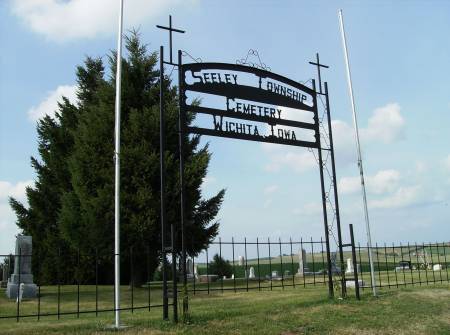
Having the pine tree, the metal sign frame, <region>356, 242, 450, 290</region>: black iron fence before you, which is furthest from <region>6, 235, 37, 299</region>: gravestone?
<region>356, 242, 450, 290</region>: black iron fence

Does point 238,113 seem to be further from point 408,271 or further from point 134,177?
point 408,271

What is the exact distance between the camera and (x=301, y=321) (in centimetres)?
1001

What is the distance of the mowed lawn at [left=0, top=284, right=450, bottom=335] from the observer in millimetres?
8969

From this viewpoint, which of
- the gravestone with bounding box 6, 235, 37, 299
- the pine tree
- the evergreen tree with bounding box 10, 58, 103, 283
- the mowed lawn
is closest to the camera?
the mowed lawn

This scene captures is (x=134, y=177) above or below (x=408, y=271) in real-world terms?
above

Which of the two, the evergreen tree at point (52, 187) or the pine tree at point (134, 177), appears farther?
the evergreen tree at point (52, 187)

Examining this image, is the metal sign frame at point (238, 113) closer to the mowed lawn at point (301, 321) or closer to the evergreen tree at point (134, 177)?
the mowed lawn at point (301, 321)

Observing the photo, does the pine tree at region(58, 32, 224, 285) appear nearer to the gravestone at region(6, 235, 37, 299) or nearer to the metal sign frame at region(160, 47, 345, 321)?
the gravestone at region(6, 235, 37, 299)

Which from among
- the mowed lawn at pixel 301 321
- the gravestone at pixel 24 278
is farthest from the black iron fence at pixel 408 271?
the gravestone at pixel 24 278

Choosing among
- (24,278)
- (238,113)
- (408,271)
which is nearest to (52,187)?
(24,278)

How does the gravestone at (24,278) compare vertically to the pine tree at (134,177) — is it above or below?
below

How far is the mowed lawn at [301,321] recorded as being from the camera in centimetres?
897

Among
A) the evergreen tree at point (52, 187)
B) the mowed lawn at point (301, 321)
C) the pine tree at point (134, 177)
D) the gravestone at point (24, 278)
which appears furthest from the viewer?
the evergreen tree at point (52, 187)

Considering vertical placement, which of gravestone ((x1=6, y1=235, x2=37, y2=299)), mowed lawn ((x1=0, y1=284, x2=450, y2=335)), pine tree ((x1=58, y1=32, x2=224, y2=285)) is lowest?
mowed lawn ((x1=0, y1=284, x2=450, y2=335))
